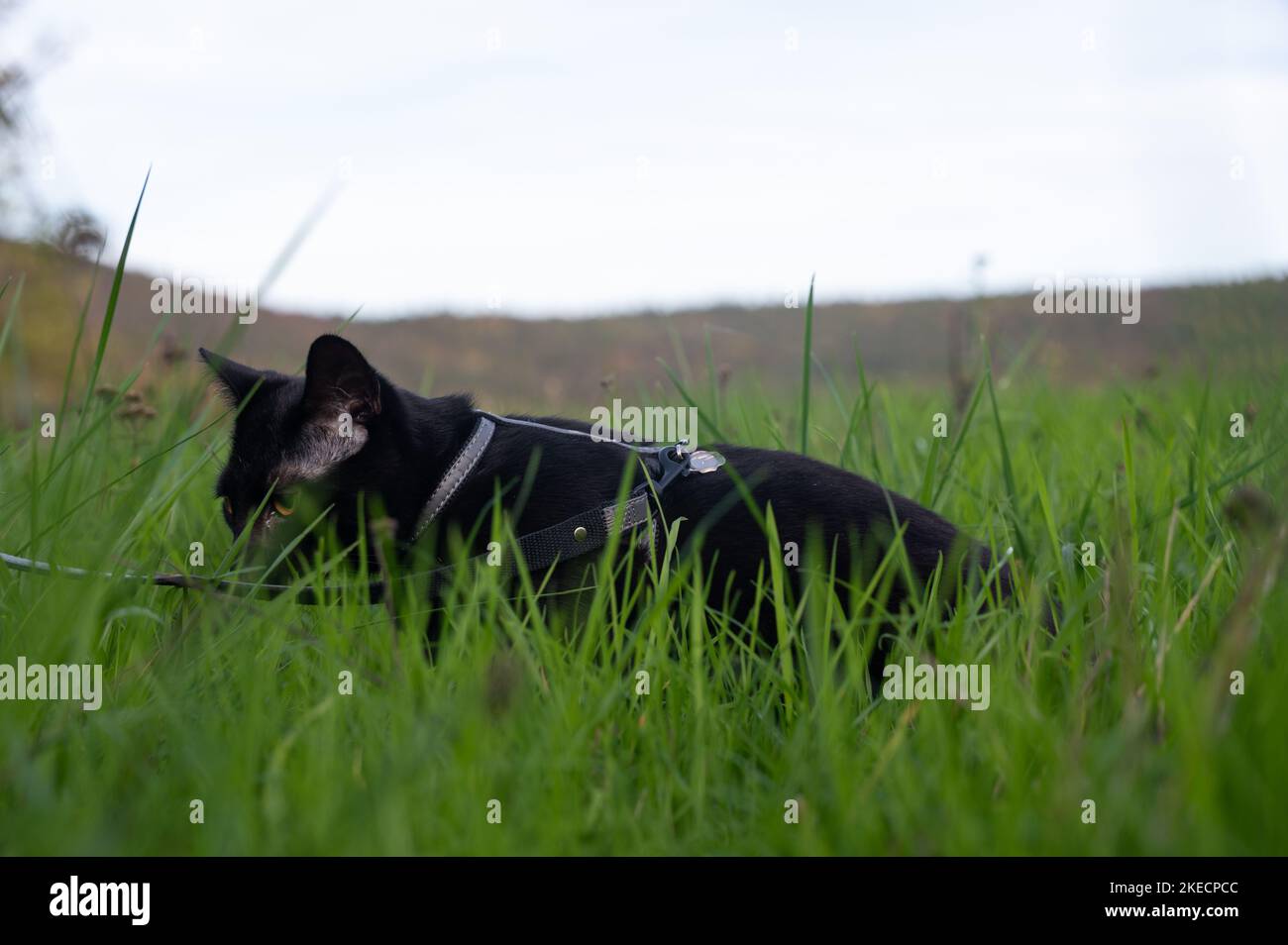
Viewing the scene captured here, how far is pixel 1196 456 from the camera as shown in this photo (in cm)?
250

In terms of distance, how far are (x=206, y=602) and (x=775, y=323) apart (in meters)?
15.9

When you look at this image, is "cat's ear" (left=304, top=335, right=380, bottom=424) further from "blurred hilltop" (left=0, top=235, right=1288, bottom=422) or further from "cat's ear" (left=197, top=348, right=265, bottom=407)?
"blurred hilltop" (left=0, top=235, right=1288, bottom=422)

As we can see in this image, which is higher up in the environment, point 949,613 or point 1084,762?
point 949,613

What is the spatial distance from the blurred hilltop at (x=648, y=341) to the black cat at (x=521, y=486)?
0.52m

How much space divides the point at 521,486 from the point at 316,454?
2.01ft

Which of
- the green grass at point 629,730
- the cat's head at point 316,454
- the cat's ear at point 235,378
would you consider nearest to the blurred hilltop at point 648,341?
the cat's ear at point 235,378

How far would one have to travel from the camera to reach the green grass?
116 centimetres

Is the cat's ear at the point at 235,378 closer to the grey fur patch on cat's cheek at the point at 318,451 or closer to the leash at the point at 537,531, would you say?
the grey fur patch on cat's cheek at the point at 318,451

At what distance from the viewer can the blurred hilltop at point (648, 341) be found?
10.9ft

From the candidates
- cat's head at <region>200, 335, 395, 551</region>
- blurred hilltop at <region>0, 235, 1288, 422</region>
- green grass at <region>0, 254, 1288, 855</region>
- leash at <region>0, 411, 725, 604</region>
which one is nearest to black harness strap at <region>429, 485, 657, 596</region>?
leash at <region>0, 411, 725, 604</region>

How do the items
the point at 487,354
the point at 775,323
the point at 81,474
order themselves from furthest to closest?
1. the point at 487,354
2. the point at 775,323
3. the point at 81,474

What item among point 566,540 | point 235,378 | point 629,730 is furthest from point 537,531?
point 235,378

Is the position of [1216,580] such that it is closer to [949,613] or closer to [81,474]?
[949,613]
